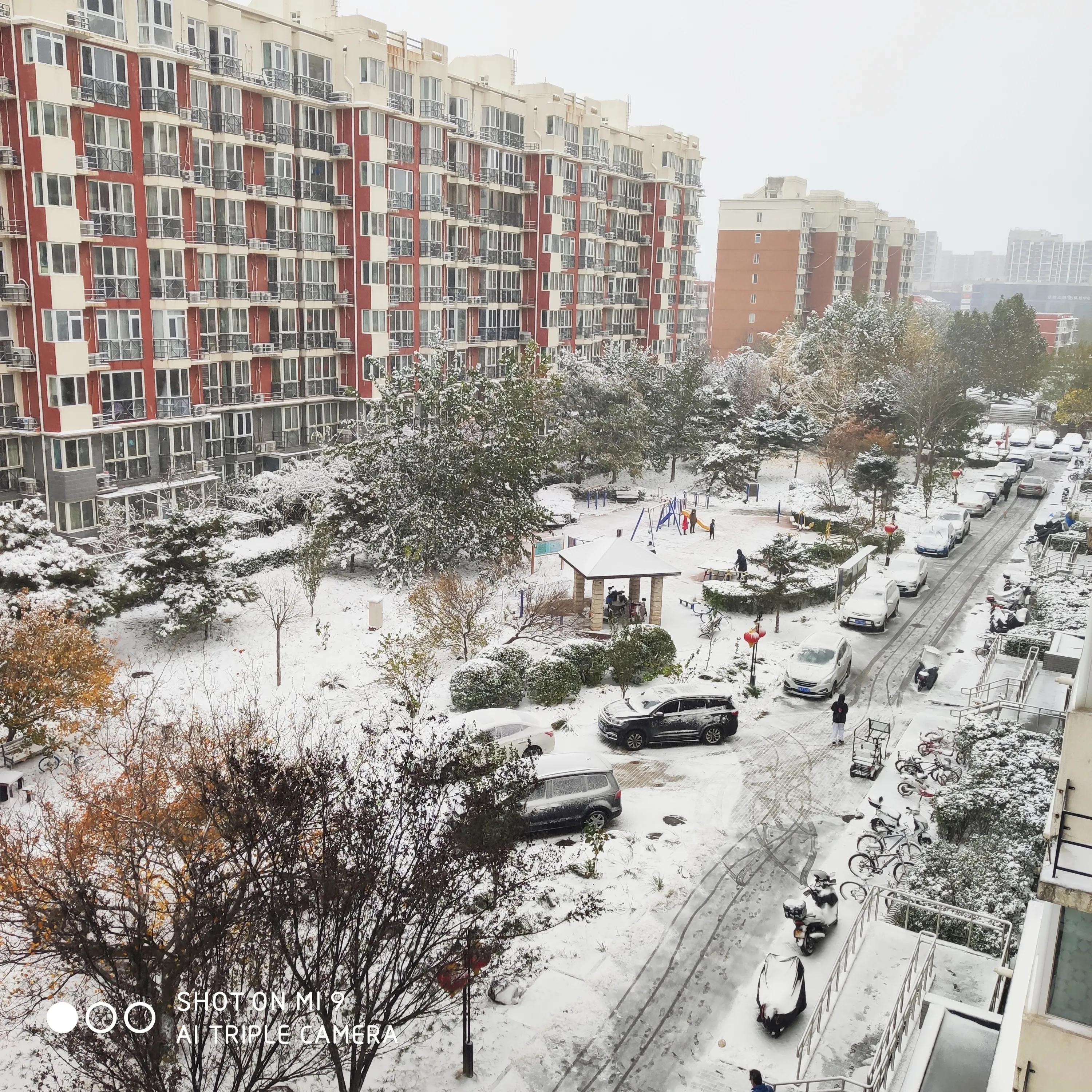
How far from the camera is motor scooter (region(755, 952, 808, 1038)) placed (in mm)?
14602

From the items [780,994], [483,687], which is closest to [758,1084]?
[780,994]

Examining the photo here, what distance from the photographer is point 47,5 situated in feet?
112

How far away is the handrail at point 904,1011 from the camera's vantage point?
1210cm

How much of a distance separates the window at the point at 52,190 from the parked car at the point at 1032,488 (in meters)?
50.5

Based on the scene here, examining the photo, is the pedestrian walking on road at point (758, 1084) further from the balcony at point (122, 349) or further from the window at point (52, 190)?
the window at point (52, 190)

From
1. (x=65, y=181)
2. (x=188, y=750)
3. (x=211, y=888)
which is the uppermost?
(x=65, y=181)

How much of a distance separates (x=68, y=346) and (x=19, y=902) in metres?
29.0

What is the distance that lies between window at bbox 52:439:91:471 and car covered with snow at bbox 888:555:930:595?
30.2m

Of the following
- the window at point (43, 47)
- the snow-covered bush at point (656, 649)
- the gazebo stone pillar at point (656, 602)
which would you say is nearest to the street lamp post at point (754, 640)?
the snow-covered bush at point (656, 649)

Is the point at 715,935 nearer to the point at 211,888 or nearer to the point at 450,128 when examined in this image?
the point at 211,888

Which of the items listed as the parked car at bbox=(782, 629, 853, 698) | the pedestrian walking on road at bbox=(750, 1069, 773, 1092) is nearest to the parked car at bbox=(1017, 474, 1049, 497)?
the parked car at bbox=(782, 629, 853, 698)

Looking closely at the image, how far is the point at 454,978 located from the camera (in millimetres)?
13016

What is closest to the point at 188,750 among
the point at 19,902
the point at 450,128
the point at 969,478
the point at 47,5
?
the point at 19,902

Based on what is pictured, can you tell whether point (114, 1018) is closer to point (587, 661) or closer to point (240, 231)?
point (587, 661)
